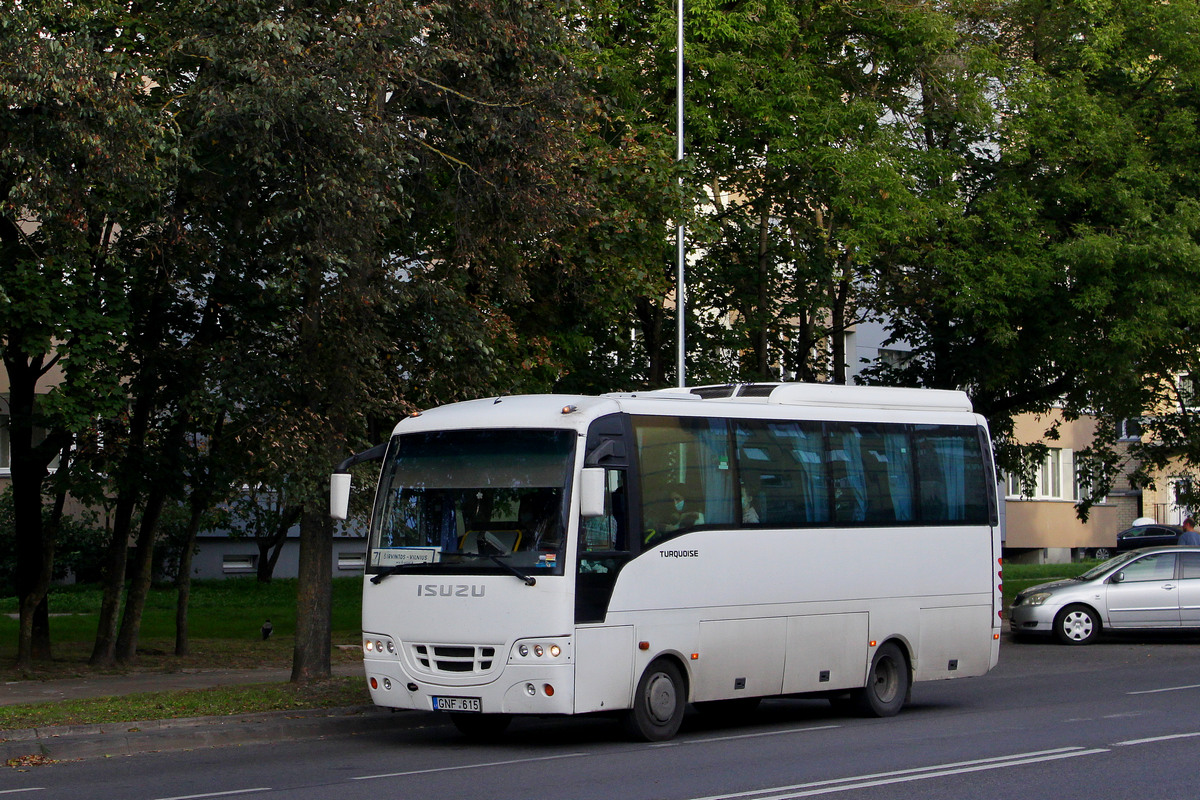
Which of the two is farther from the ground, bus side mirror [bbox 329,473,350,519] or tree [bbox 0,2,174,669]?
tree [bbox 0,2,174,669]

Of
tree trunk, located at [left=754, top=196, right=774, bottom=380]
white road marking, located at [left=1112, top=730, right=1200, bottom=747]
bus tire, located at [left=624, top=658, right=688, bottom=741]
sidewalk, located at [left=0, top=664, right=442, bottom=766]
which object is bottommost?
sidewalk, located at [left=0, top=664, right=442, bottom=766]

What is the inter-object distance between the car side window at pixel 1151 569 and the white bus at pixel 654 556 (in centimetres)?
921

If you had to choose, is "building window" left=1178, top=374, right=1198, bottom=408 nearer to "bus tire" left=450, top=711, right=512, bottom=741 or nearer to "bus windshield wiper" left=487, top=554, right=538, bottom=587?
"bus tire" left=450, top=711, right=512, bottom=741

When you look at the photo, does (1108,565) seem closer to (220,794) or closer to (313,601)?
(313,601)

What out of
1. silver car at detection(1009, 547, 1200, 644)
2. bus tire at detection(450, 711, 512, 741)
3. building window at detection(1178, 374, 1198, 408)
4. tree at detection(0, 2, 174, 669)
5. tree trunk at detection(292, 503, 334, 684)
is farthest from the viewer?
building window at detection(1178, 374, 1198, 408)

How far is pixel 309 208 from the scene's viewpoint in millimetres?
13859

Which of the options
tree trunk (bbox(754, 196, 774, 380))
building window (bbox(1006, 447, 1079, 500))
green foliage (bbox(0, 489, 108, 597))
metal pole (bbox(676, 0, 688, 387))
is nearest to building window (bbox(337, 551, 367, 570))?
green foliage (bbox(0, 489, 108, 597))

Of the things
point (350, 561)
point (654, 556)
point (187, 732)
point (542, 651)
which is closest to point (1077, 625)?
point (654, 556)

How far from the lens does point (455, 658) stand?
1148 cm

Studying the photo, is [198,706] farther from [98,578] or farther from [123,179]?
[98,578]

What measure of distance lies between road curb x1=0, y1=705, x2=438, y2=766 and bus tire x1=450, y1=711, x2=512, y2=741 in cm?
96

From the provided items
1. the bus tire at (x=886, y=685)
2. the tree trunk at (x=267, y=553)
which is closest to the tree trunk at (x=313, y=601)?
the bus tire at (x=886, y=685)

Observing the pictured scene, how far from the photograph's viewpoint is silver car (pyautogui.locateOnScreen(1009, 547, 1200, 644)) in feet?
71.8

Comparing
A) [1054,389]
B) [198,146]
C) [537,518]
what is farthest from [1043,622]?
[198,146]
